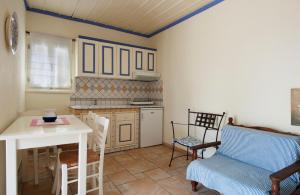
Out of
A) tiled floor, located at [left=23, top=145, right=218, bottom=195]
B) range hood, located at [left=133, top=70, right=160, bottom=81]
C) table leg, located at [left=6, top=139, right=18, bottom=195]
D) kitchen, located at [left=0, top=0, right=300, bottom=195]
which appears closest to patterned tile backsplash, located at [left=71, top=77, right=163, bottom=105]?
kitchen, located at [left=0, top=0, right=300, bottom=195]

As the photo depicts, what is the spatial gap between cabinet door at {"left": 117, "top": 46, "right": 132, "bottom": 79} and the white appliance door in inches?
33.5

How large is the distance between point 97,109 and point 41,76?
1.20 metres

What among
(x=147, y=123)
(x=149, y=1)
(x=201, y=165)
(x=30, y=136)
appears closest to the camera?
(x=30, y=136)

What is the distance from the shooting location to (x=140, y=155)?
335 cm

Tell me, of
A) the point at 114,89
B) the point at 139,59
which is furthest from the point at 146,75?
the point at 114,89

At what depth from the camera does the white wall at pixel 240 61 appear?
6.81ft

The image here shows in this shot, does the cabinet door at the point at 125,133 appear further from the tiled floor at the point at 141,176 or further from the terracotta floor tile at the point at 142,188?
the terracotta floor tile at the point at 142,188

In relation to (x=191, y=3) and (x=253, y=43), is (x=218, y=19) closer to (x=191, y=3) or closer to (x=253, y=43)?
(x=191, y=3)

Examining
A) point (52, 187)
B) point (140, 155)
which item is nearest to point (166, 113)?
point (140, 155)

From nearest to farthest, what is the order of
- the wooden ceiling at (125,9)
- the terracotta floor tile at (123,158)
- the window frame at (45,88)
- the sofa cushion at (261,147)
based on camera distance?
1. the sofa cushion at (261,147)
2. the wooden ceiling at (125,9)
3. the terracotta floor tile at (123,158)
4. the window frame at (45,88)

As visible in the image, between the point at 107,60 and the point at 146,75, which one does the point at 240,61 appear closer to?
the point at 146,75

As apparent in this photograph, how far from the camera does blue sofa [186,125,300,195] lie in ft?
5.08

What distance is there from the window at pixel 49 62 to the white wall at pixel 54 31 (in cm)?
14

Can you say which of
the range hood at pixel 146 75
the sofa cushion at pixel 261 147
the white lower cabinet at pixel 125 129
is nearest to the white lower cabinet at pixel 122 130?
the white lower cabinet at pixel 125 129
